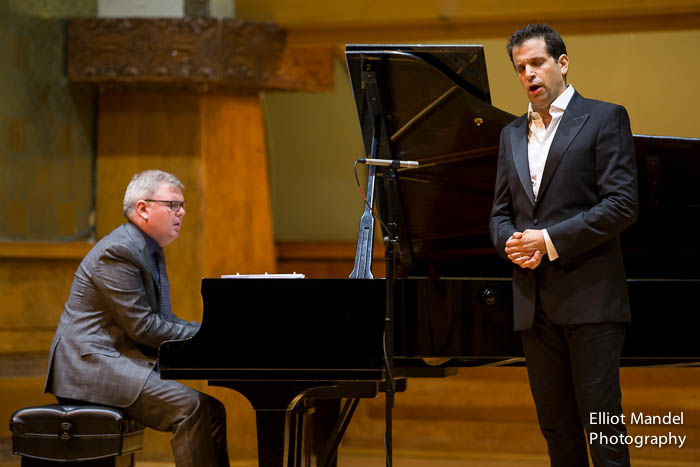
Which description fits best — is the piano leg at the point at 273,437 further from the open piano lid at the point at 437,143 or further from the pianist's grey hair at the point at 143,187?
the pianist's grey hair at the point at 143,187

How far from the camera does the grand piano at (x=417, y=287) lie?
2.45 m

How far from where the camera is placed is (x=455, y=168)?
9.22ft

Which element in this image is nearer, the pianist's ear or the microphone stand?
the microphone stand

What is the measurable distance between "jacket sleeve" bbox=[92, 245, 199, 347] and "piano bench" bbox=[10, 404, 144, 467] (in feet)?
0.92

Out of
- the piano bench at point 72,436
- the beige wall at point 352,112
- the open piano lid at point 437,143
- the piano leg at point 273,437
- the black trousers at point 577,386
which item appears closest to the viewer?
the black trousers at point 577,386

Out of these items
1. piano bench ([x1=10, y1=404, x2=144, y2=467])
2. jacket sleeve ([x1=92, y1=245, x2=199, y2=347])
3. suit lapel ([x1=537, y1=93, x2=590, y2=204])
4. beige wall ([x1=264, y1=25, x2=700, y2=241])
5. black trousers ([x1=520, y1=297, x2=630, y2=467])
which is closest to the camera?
black trousers ([x1=520, y1=297, x2=630, y2=467])

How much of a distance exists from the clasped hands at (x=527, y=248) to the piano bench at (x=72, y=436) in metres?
1.48

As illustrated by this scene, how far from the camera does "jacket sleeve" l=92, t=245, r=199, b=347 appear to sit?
286 centimetres

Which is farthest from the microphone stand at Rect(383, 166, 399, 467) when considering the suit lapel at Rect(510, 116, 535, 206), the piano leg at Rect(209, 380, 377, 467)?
the suit lapel at Rect(510, 116, 535, 206)

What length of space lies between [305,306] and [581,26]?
2407 mm

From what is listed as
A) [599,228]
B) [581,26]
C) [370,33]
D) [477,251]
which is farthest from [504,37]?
[599,228]

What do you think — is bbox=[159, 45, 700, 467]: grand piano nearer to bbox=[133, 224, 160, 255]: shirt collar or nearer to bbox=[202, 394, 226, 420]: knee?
bbox=[202, 394, 226, 420]: knee

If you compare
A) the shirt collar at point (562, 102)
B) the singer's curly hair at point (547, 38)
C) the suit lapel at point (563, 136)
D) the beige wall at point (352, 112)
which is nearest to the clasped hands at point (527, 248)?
the suit lapel at point (563, 136)

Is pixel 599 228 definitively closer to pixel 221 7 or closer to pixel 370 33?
pixel 370 33
